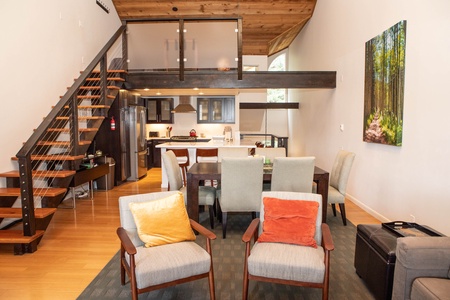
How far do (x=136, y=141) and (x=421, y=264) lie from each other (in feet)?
21.3

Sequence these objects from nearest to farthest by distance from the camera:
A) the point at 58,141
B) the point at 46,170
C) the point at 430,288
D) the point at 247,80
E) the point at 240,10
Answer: the point at 430,288
the point at 46,170
the point at 58,141
the point at 247,80
the point at 240,10

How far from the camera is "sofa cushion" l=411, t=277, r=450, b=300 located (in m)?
1.72

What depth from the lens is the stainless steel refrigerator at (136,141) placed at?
735 centimetres

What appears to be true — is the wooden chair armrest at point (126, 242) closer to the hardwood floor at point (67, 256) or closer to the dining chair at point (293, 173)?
the hardwood floor at point (67, 256)

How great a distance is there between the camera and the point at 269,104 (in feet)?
35.5

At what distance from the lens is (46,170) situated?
4648mm

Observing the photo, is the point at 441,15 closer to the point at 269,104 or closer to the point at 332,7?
the point at 332,7

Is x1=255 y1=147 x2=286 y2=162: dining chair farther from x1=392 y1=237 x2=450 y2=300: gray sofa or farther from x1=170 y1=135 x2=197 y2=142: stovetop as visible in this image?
x1=170 y1=135 x2=197 y2=142: stovetop

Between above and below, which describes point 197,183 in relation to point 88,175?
above

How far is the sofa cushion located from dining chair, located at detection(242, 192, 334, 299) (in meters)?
0.52

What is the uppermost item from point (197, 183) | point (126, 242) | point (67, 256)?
point (197, 183)

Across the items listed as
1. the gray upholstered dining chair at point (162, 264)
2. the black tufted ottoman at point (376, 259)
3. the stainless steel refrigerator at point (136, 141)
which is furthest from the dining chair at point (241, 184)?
the stainless steel refrigerator at point (136, 141)

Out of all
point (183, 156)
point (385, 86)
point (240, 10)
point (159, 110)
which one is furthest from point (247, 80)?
point (159, 110)

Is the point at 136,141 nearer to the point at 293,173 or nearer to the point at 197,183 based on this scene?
the point at 197,183
